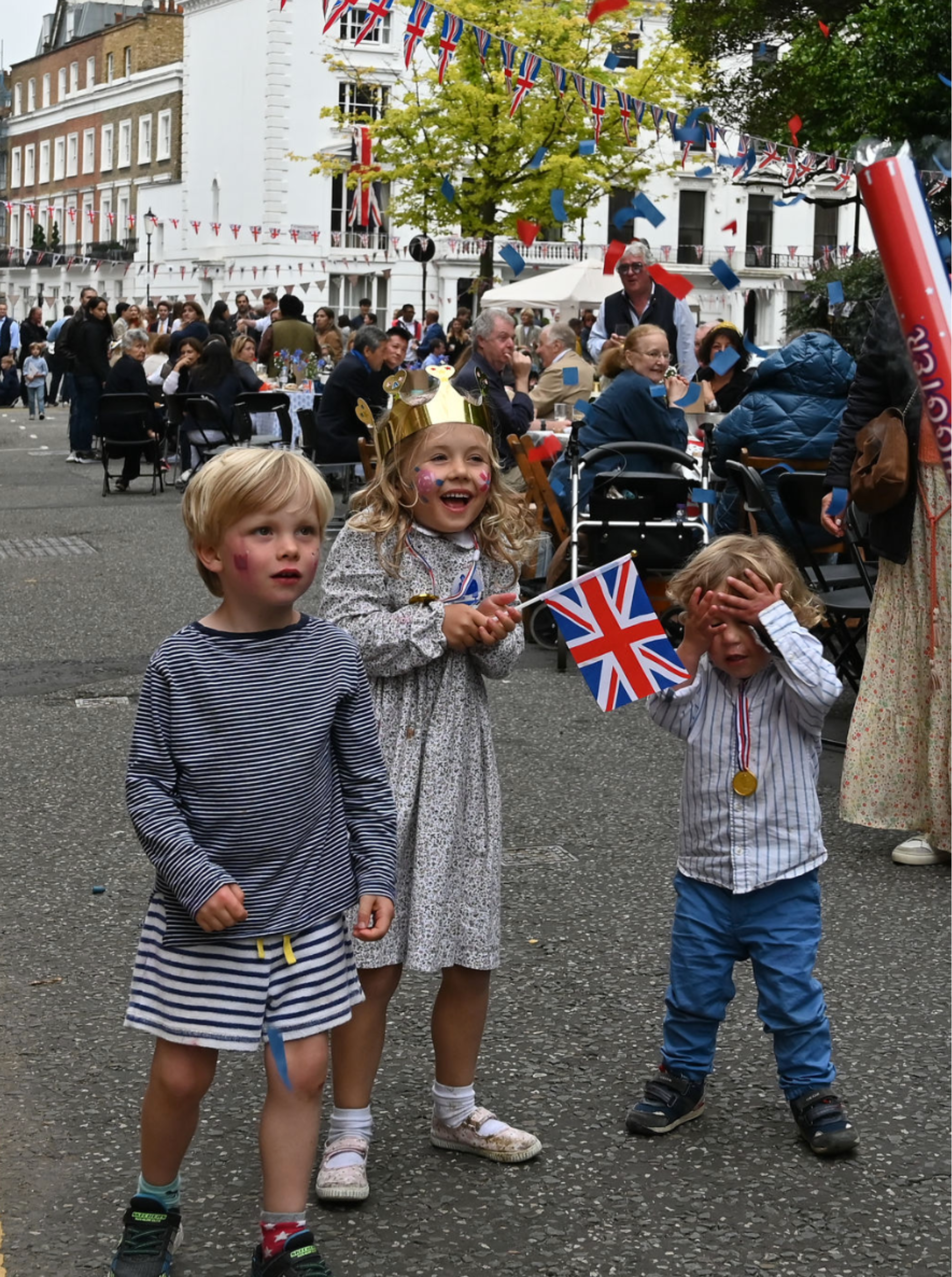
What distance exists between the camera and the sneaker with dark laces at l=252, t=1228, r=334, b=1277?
9.48 ft

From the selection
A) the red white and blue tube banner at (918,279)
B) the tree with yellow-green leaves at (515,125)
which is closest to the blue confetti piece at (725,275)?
the red white and blue tube banner at (918,279)

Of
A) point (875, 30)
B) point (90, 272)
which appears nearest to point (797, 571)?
point (875, 30)

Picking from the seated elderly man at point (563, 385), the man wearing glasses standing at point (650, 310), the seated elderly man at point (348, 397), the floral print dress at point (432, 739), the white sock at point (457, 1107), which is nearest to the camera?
the floral print dress at point (432, 739)

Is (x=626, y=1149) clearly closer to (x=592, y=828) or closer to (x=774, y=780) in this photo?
(x=774, y=780)

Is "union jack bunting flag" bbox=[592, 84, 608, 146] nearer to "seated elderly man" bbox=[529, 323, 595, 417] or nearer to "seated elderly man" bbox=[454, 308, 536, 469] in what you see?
"seated elderly man" bbox=[529, 323, 595, 417]

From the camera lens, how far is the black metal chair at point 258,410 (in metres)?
16.8

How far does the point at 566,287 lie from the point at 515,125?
11.9m

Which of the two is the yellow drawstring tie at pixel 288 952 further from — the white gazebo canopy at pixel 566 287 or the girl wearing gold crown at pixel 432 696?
the white gazebo canopy at pixel 566 287

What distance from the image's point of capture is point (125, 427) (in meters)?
17.2

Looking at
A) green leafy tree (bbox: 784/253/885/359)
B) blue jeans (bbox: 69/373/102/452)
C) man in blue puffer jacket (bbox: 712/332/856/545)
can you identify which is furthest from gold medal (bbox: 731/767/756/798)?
blue jeans (bbox: 69/373/102/452)

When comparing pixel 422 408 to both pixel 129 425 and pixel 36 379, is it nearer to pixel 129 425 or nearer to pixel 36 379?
pixel 129 425

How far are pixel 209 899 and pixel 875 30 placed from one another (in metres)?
24.8

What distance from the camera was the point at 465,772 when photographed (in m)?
3.42

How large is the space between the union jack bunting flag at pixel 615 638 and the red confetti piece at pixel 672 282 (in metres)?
6.38
